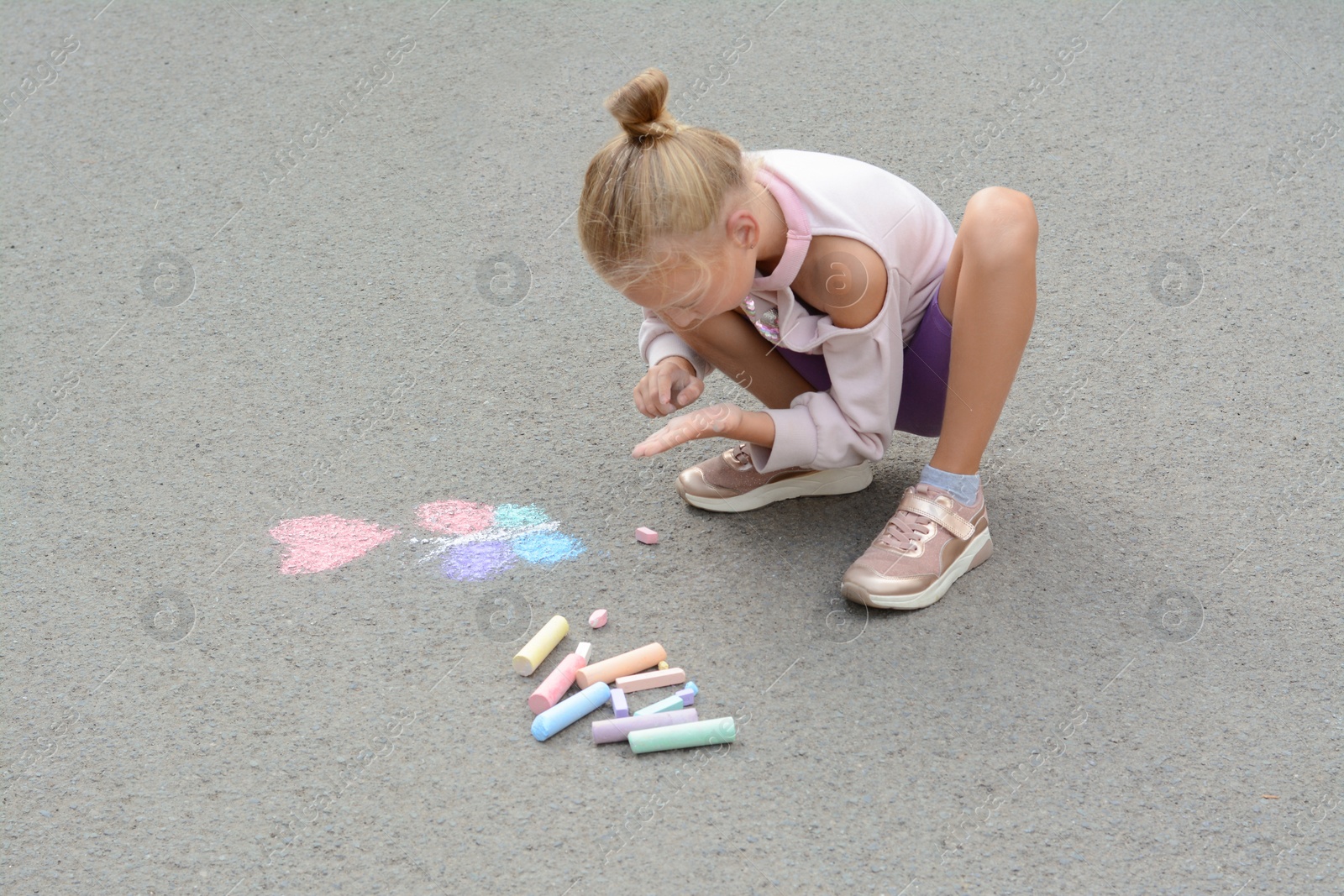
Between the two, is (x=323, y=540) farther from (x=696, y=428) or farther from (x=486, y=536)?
(x=696, y=428)

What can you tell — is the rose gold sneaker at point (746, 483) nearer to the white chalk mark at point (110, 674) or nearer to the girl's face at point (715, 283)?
the girl's face at point (715, 283)

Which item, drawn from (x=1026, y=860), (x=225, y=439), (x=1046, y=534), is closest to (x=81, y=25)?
(x=225, y=439)

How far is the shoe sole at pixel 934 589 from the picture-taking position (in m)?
1.91

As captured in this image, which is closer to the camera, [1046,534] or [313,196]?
[1046,534]

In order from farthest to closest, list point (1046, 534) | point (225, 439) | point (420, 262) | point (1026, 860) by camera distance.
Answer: point (420, 262)
point (225, 439)
point (1046, 534)
point (1026, 860)

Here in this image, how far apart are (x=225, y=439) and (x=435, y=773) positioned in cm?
102

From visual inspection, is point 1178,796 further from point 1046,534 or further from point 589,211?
point 589,211

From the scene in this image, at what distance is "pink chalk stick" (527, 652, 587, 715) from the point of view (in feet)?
5.78

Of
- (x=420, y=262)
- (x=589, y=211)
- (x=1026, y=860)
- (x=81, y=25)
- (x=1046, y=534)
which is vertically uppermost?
(x=81, y=25)

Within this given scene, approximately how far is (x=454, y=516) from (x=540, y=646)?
42cm

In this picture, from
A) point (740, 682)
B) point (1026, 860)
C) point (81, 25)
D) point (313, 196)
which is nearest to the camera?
Answer: point (1026, 860)

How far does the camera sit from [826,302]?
1.88 m

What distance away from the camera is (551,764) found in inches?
66.7

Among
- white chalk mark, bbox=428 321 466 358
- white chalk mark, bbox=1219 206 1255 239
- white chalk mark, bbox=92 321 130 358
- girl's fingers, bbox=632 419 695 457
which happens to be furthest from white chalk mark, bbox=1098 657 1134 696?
white chalk mark, bbox=92 321 130 358
